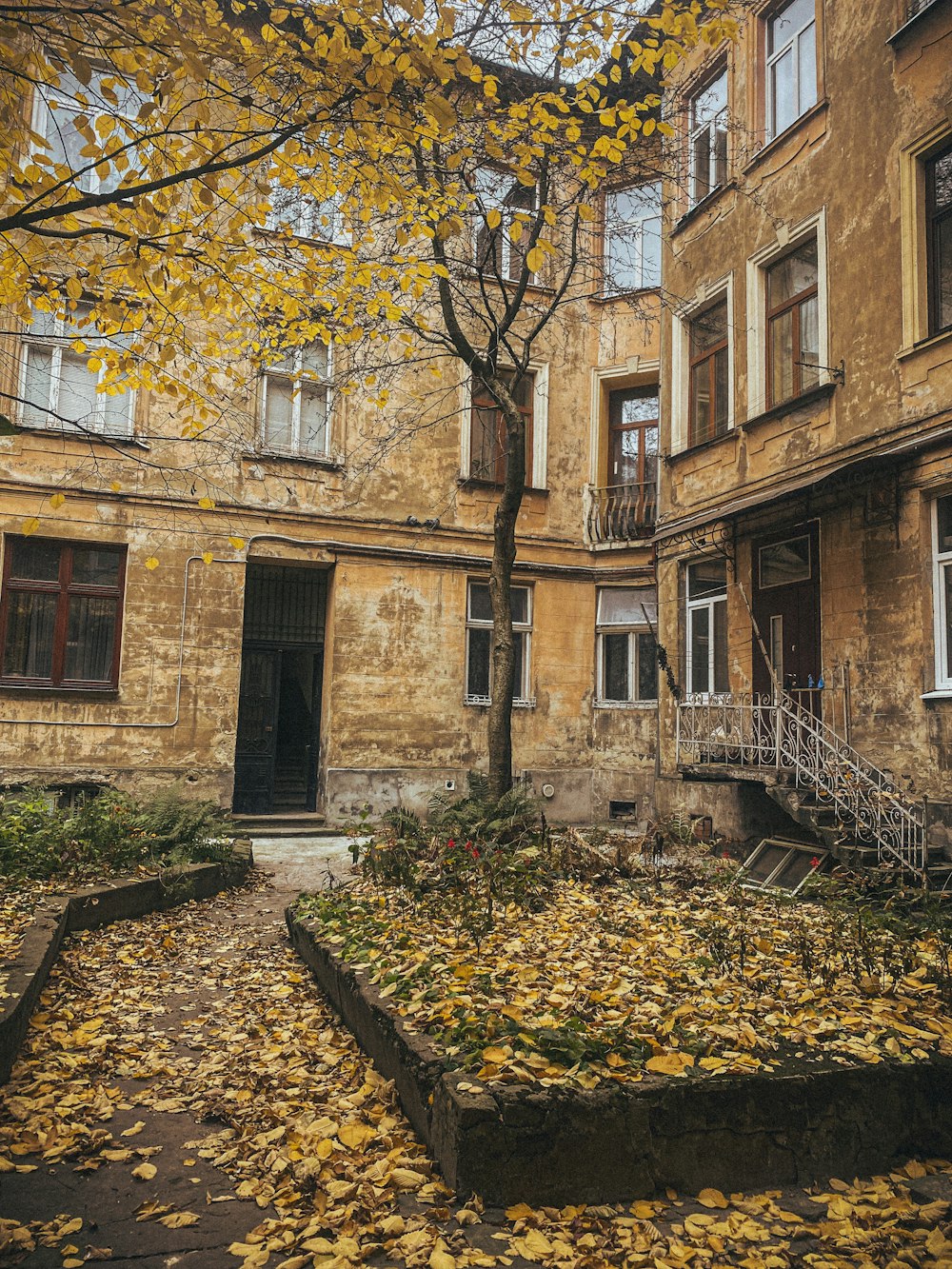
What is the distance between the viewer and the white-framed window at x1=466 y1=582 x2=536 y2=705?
15445 mm

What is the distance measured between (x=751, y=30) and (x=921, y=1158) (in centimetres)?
1450

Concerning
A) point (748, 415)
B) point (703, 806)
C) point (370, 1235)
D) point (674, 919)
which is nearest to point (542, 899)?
point (674, 919)

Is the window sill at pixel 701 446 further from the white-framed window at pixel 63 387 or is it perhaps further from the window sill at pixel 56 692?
the window sill at pixel 56 692

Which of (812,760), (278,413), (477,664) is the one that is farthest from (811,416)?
A: (278,413)

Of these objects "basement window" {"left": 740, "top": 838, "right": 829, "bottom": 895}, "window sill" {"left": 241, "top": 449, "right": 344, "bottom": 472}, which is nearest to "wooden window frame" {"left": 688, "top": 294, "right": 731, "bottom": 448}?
"window sill" {"left": 241, "top": 449, "right": 344, "bottom": 472}

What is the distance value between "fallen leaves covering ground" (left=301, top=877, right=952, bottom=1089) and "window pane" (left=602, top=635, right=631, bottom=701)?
9.67m

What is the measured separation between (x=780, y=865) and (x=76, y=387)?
12.0 meters

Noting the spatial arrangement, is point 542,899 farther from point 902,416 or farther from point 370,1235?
point 902,416

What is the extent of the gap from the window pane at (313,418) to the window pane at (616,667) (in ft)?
20.9

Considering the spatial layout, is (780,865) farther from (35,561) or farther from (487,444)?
(35,561)

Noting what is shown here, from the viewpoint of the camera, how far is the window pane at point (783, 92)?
39.5 ft

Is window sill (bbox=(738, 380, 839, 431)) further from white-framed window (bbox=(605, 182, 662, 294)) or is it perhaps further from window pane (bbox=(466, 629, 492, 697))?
window pane (bbox=(466, 629, 492, 697))

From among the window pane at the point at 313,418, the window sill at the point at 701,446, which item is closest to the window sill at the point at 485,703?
the window sill at the point at 701,446

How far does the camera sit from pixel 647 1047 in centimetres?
371
